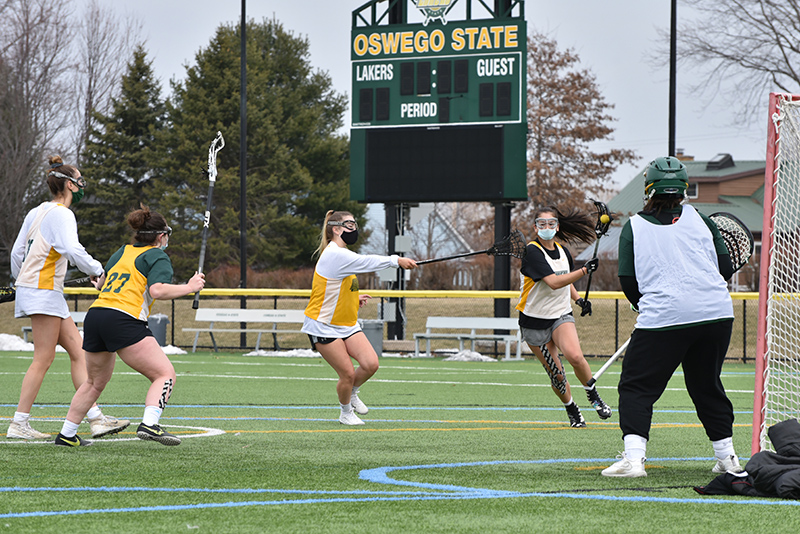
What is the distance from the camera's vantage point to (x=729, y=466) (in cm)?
591

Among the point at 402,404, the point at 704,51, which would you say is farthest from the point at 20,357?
the point at 704,51

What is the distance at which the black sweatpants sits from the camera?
5805mm

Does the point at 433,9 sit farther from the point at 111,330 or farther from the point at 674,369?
the point at 674,369

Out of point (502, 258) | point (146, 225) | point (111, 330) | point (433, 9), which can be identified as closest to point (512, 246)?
point (146, 225)

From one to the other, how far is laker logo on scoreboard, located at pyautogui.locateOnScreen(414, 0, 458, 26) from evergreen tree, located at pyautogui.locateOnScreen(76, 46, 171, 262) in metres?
27.5

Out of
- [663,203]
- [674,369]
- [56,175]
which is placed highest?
[56,175]

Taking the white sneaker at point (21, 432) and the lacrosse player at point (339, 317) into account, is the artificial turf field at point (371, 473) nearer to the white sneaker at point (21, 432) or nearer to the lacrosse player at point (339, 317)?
the white sneaker at point (21, 432)

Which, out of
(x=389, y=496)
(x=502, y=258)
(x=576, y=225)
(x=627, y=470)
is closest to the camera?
(x=389, y=496)

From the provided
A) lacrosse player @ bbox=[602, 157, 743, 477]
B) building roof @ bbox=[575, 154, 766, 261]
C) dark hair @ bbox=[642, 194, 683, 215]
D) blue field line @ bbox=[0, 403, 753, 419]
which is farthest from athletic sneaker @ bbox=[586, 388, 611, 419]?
building roof @ bbox=[575, 154, 766, 261]

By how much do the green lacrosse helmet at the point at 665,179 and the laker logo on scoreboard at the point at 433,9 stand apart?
17182 mm

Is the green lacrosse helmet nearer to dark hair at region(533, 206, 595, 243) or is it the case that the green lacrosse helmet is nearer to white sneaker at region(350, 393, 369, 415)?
dark hair at region(533, 206, 595, 243)

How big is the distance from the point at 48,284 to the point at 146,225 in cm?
118

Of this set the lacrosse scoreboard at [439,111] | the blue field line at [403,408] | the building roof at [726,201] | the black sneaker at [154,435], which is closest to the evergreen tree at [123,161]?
the building roof at [726,201]

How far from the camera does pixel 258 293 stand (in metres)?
22.1
